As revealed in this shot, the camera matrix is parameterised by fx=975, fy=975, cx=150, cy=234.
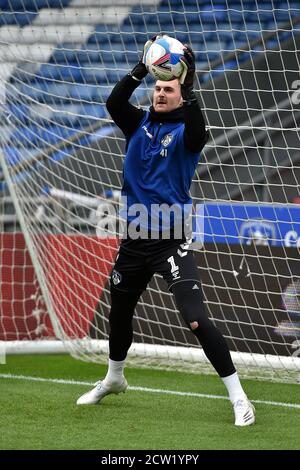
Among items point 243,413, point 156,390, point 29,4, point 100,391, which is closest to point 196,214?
point 156,390

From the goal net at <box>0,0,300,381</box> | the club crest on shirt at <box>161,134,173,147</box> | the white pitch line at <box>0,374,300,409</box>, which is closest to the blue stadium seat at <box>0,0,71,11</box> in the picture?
the goal net at <box>0,0,300,381</box>

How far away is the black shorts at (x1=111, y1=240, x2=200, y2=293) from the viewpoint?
475 cm

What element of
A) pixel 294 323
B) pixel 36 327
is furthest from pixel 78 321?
pixel 294 323

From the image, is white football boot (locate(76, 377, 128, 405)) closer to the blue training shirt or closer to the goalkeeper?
the goalkeeper

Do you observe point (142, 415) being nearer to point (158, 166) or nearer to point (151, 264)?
point (151, 264)

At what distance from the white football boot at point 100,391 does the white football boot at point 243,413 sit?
2.55ft

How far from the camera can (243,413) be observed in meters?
4.57

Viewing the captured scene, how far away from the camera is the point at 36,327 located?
8281 mm

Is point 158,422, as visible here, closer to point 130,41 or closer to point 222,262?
point 222,262

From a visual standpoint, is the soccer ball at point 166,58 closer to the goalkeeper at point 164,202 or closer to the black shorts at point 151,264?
the goalkeeper at point 164,202

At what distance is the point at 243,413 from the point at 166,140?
1361mm

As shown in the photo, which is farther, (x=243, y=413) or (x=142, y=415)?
(x=142, y=415)

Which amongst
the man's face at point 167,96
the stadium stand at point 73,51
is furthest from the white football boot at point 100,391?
the stadium stand at point 73,51

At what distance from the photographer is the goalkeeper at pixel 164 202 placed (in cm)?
463
